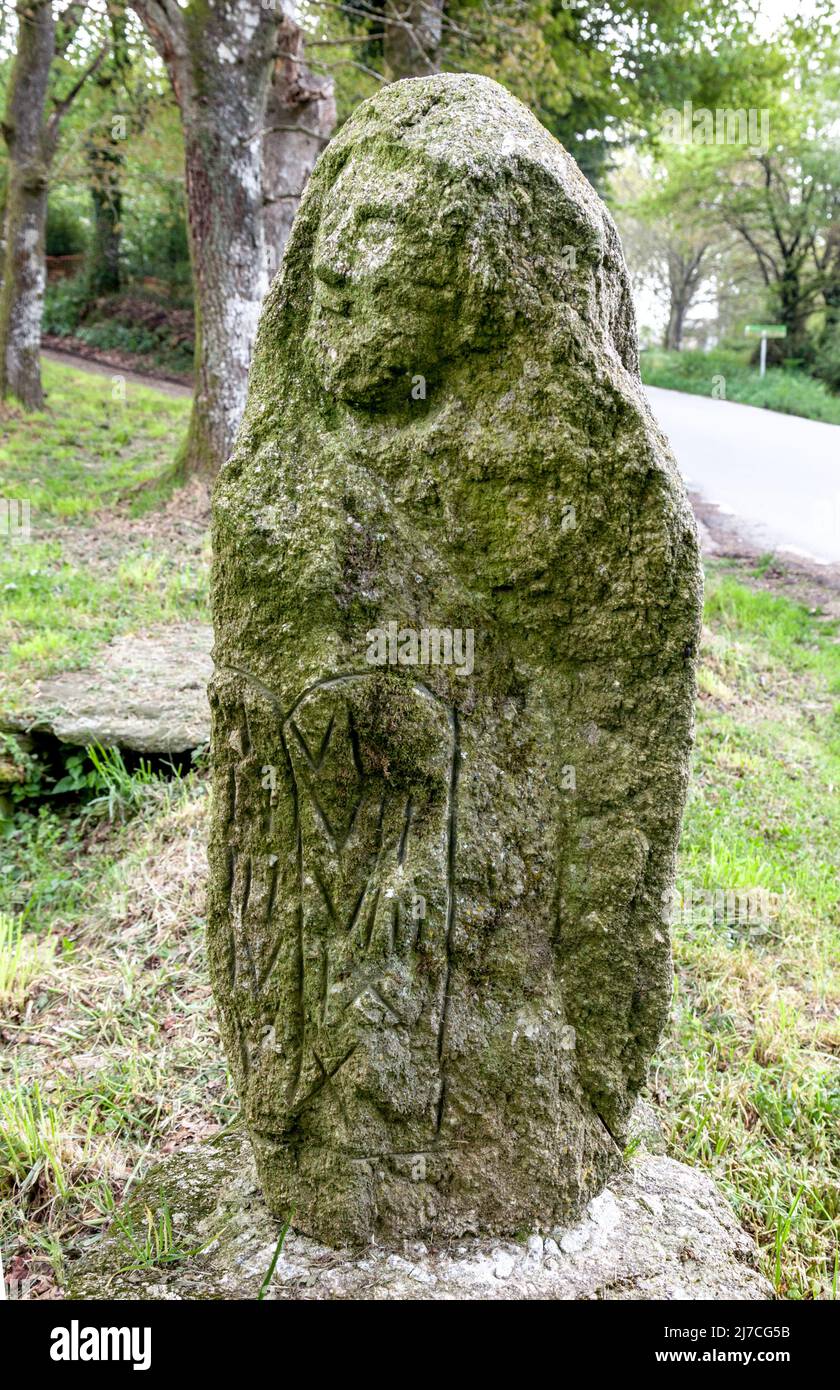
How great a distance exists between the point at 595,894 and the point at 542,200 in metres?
1.46

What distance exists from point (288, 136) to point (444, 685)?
8738 mm

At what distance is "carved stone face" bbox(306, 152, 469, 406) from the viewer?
6.78 feet

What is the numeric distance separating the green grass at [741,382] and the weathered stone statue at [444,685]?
13.2m

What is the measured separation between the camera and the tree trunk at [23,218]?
10852 millimetres

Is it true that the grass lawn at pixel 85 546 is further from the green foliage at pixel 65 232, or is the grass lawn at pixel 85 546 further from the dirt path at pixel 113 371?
the green foliage at pixel 65 232

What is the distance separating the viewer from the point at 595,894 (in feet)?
7.50

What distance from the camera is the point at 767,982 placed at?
3674 millimetres

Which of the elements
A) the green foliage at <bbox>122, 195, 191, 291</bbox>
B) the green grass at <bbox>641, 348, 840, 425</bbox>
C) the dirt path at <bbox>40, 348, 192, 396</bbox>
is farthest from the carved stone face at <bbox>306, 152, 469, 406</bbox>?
the green foliage at <bbox>122, 195, 191, 291</bbox>

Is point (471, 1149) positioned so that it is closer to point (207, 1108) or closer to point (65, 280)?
point (207, 1108)

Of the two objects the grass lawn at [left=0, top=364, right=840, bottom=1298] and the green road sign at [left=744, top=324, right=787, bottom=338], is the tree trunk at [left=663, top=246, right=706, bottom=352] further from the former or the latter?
the grass lawn at [left=0, top=364, right=840, bottom=1298]

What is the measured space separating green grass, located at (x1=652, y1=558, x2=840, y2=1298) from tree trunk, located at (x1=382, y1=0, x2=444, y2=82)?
22.2 ft

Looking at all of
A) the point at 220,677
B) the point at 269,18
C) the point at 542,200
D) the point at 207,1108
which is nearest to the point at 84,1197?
the point at 207,1108

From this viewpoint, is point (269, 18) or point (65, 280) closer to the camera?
point (269, 18)

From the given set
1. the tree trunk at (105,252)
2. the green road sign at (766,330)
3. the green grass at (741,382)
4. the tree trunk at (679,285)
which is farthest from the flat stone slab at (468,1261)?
the tree trunk at (679,285)
